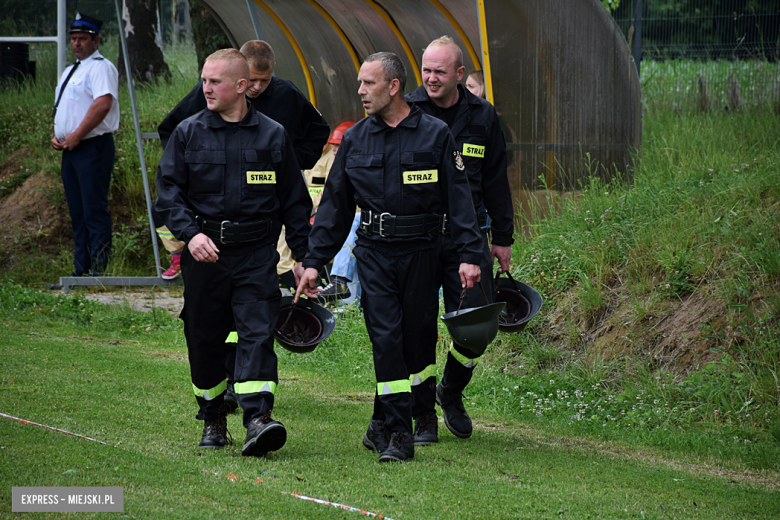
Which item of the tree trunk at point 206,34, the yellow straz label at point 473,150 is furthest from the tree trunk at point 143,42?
the yellow straz label at point 473,150

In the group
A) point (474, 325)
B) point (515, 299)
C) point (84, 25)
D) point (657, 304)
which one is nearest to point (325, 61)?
point (84, 25)

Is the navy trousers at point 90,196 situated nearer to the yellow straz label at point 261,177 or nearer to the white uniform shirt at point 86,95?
the white uniform shirt at point 86,95

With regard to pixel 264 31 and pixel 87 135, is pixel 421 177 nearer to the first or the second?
pixel 87 135

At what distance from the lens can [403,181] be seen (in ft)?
13.8

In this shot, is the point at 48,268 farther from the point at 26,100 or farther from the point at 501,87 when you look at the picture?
the point at 501,87

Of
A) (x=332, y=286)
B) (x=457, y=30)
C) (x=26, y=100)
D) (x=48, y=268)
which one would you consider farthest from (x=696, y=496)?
(x=26, y=100)

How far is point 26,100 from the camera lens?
44.3ft

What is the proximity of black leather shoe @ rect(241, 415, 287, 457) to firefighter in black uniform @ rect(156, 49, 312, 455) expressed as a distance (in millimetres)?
24

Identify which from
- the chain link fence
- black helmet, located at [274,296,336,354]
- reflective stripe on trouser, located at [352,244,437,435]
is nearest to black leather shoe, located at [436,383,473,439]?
reflective stripe on trouser, located at [352,244,437,435]

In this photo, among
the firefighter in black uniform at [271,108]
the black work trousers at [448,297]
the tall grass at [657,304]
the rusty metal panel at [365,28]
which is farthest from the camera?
the rusty metal panel at [365,28]

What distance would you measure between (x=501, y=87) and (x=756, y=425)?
12.6 feet

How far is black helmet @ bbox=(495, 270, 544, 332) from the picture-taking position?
495cm

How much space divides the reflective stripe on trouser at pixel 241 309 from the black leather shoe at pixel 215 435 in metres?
0.07

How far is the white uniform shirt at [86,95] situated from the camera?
901 centimetres
